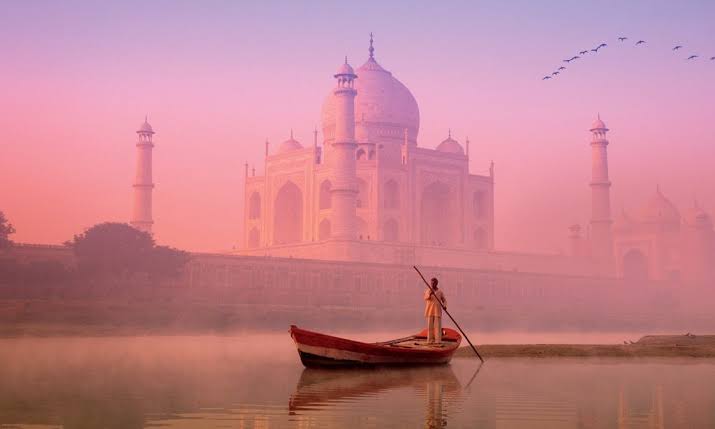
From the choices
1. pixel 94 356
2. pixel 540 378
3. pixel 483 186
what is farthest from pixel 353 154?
pixel 540 378

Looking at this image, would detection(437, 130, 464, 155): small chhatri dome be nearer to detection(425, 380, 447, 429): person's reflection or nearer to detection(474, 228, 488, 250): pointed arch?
detection(474, 228, 488, 250): pointed arch

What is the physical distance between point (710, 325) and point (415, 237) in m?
17.4

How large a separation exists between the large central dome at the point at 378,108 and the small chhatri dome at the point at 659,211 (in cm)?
1831

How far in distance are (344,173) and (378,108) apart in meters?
9.52

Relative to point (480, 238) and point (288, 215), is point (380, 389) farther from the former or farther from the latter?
point (480, 238)

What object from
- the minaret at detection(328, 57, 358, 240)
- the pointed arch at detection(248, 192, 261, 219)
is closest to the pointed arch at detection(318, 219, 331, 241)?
the minaret at detection(328, 57, 358, 240)

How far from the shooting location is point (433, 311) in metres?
15.9

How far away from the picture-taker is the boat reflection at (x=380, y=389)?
9.98 m

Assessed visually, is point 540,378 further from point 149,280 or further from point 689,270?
point 689,270

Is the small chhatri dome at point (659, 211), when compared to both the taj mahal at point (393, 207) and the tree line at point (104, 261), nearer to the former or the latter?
the taj mahal at point (393, 207)

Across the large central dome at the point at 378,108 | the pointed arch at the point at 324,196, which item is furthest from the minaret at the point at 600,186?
the pointed arch at the point at 324,196

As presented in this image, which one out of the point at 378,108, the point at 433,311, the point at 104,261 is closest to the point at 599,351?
the point at 433,311

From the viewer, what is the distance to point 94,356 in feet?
62.1

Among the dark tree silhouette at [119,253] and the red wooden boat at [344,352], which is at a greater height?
the dark tree silhouette at [119,253]
